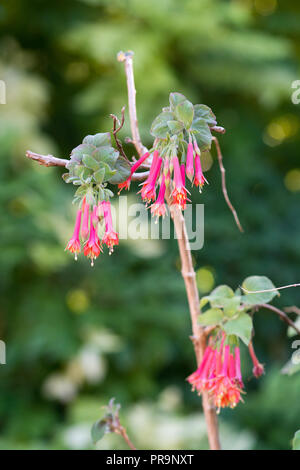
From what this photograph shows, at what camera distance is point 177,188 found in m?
0.35

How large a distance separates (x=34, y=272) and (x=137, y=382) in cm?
53

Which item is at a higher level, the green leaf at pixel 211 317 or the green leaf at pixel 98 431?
the green leaf at pixel 211 317

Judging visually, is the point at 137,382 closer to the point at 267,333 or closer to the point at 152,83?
the point at 267,333

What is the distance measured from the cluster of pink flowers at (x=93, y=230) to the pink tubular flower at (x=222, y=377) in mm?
128

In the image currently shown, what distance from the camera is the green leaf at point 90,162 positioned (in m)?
0.33

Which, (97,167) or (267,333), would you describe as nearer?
(97,167)

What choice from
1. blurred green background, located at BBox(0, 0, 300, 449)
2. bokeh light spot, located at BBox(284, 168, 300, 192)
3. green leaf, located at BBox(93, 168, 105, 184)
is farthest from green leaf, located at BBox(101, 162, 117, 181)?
bokeh light spot, located at BBox(284, 168, 300, 192)

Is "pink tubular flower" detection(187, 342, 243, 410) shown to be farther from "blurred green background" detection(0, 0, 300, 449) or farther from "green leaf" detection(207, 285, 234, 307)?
"blurred green background" detection(0, 0, 300, 449)

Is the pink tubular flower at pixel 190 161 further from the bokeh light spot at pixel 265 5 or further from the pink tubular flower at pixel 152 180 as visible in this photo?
the bokeh light spot at pixel 265 5

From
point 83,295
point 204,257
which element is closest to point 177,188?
point 83,295

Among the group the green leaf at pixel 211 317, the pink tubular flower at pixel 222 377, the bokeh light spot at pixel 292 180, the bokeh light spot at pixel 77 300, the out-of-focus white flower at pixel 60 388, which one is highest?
the bokeh light spot at pixel 292 180

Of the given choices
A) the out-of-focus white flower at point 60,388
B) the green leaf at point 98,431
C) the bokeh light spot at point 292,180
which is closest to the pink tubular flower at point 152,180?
the green leaf at point 98,431

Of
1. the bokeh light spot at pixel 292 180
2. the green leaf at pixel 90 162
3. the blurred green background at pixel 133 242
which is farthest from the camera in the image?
the bokeh light spot at pixel 292 180

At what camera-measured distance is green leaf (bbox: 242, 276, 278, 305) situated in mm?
403
